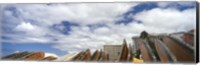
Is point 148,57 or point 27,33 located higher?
point 27,33

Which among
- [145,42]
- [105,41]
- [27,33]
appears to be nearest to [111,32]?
[105,41]

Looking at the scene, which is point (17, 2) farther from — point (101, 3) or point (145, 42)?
point (145, 42)

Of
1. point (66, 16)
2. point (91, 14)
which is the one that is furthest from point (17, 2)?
A: point (91, 14)

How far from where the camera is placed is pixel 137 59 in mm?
2771

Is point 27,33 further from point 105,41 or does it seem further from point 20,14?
point 105,41

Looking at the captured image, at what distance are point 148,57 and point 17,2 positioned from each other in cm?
112

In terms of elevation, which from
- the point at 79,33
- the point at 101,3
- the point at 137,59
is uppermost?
the point at 101,3

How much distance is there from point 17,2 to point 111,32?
2.59 feet

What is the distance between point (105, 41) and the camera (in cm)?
282

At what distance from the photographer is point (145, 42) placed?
2770 mm

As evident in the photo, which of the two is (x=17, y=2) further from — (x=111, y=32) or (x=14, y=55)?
(x=111, y=32)

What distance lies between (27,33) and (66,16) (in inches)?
13.6

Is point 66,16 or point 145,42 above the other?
point 66,16

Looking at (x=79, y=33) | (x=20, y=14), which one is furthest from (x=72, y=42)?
(x=20, y=14)
